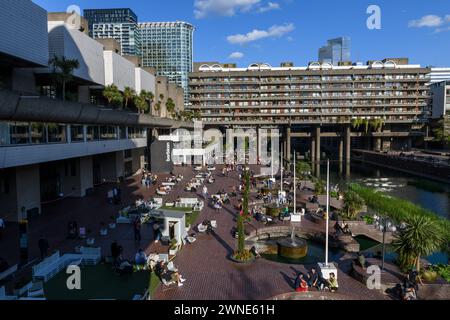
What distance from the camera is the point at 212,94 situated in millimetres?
99938

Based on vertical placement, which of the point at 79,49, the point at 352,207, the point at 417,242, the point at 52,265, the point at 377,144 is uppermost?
the point at 79,49

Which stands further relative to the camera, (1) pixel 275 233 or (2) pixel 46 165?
(2) pixel 46 165

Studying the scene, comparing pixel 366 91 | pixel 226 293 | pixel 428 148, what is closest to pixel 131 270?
→ pixel 226 293

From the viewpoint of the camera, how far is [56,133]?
27672mm

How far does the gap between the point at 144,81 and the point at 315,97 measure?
54.1 m

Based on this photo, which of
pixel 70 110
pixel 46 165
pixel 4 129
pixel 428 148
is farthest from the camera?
pixel 428 148

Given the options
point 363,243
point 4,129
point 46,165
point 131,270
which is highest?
point 4,129

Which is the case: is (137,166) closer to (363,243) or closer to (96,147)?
(96,147)

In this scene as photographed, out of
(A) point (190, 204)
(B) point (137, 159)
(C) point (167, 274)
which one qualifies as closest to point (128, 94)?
(B) point (137, 159)

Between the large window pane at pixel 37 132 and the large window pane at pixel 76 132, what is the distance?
170 inches

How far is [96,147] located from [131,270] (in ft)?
71.3

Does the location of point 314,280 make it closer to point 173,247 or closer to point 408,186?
point 173,247

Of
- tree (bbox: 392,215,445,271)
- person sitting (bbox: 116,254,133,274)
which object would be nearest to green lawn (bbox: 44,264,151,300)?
person sitting (bbox: 116,254,133,274)

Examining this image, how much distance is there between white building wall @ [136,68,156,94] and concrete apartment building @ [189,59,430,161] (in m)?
35.1
